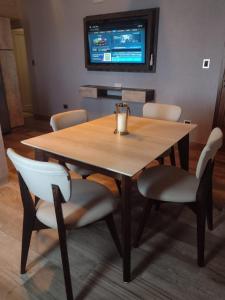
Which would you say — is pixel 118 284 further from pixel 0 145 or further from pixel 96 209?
pixel 0 145

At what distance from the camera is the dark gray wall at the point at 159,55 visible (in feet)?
9.77

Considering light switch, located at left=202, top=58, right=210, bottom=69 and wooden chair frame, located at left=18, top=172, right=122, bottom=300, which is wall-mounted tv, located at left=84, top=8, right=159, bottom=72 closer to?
light switch, located at left=202, top=58, right=210, bottom=69

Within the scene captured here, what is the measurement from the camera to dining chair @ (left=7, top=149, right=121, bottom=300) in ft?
3.31

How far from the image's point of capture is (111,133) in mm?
1687

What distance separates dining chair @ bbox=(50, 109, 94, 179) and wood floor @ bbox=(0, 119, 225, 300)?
455 mm

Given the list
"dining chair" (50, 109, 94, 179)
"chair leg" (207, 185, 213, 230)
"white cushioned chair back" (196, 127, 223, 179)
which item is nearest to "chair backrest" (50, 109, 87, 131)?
"dining chair" (50, 109, 94, 179)

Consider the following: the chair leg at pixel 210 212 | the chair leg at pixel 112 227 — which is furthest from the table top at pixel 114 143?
the chair leg at pixel 210 212

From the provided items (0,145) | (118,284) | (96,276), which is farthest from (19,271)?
(0,145)

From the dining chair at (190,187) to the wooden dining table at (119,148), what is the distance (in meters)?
0.25

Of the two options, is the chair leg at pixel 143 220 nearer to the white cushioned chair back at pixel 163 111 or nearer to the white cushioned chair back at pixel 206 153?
the white cushioned chair back at pixel 206 153

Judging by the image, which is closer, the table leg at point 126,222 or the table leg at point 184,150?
the table leg at point 126,222

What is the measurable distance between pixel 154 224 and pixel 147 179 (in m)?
0.51

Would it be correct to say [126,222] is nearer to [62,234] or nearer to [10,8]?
[62,234]

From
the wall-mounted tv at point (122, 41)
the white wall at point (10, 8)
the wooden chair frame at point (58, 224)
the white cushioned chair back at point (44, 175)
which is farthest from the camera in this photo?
the white wall at point (10, 8)
